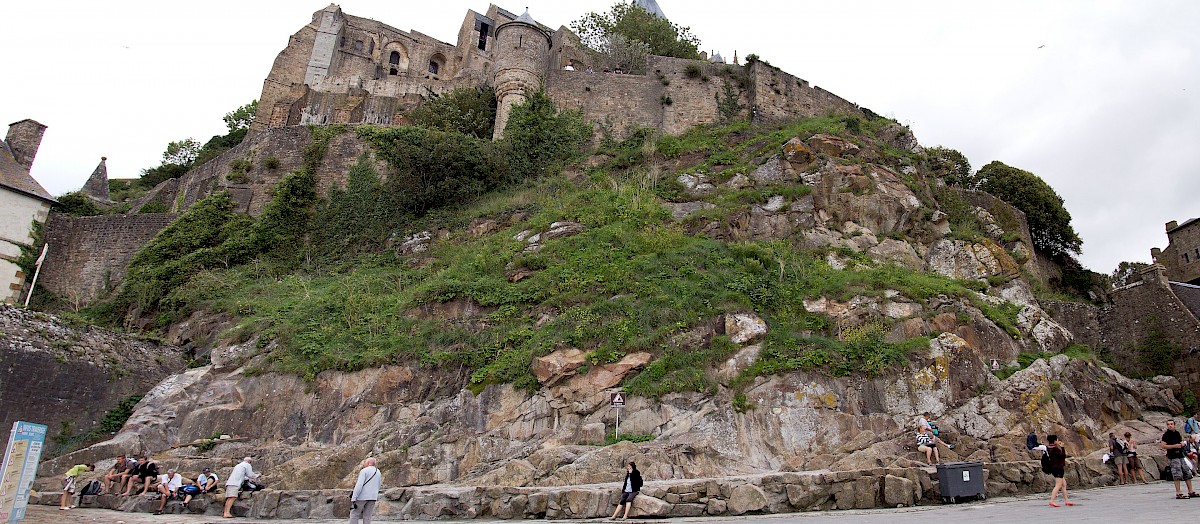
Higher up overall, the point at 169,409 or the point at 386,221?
the point at 386,221

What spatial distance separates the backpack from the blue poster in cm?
512

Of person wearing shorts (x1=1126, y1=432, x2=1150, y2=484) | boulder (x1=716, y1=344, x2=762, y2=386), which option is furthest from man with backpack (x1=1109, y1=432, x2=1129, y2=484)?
boulder (x1=716, y1=344, x2=762, y2=386)

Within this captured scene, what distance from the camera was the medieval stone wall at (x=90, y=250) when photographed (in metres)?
22.1

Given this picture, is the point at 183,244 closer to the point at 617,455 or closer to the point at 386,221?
the point at 386,221

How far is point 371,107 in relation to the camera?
31.5 meters

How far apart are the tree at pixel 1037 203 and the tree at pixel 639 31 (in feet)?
46.7

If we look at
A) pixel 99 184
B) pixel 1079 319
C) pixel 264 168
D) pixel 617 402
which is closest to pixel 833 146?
pixel 1079 319

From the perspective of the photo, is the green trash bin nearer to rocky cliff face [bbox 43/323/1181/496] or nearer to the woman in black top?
the woman in black top

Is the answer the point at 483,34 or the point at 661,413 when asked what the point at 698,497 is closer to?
the point at 661,413

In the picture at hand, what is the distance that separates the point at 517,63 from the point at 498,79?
3.10 ft

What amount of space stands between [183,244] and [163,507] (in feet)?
41.9

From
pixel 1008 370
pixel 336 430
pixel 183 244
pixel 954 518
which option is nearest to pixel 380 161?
pixel 183 244

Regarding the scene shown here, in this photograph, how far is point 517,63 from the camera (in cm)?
2659

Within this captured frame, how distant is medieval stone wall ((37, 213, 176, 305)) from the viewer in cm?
2209
